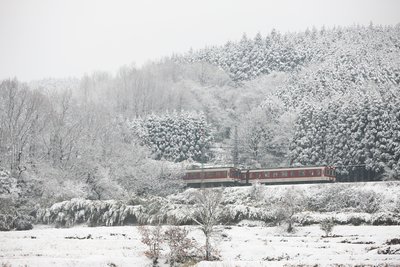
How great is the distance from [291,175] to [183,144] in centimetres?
2484

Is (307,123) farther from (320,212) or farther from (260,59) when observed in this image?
(260,59)

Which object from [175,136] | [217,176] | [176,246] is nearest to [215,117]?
[175,136]


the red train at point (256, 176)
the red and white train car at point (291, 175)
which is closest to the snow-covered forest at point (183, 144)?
the red train at point (256, 176)

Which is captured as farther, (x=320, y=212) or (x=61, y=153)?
(x=61, y=153)

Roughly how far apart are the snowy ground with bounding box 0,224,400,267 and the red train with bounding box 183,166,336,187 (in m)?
17.5

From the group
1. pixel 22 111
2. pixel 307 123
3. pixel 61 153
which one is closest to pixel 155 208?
pixel 61 153

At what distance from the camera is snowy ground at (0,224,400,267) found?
2500 centimetres

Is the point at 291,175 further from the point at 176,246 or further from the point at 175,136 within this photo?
the point at 176,246

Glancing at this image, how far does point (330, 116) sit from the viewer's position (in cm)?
6700

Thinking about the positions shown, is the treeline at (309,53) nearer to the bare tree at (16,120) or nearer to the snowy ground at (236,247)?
the bare tree at (16,120)

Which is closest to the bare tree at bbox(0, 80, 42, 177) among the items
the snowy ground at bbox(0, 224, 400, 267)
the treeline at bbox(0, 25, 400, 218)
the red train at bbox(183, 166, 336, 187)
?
the treeline at bbox(0, 25, 400, 218)

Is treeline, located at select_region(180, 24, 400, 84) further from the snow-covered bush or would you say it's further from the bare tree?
the bare tree

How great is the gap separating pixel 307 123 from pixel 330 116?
10.8 ft

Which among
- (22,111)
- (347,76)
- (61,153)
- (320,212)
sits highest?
(347,76)
